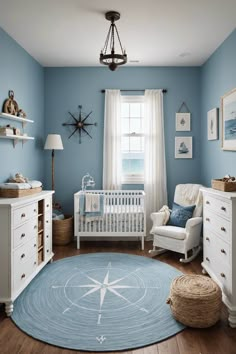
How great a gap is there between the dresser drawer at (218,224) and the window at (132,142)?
1.83 meters

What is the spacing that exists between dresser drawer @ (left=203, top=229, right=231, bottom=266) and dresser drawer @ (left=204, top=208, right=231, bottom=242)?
0.05 meters

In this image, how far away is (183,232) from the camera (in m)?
3.74

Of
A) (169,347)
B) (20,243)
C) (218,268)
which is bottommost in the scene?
(169,347)

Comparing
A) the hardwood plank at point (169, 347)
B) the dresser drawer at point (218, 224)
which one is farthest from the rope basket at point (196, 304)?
the dresser drawer at point (218, 224)

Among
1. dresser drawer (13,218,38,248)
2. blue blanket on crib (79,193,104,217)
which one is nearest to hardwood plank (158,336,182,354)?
dresser drawer (13,218,38,248)

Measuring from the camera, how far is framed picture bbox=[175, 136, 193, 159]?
4.81 meters

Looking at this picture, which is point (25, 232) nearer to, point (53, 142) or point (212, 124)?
point (53, 142)

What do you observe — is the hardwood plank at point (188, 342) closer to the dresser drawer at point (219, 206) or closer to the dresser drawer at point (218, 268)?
the dresser drawer at point (218, 268)

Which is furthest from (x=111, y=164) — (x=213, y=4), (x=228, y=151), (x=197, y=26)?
(x=213, y=4)

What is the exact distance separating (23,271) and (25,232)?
0.35 m

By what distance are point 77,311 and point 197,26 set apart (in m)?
3.12

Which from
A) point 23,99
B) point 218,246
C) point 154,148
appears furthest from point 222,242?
point 23,99

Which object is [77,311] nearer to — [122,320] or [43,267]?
[122,320]

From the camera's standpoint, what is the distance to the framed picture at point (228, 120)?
11.0 ft
